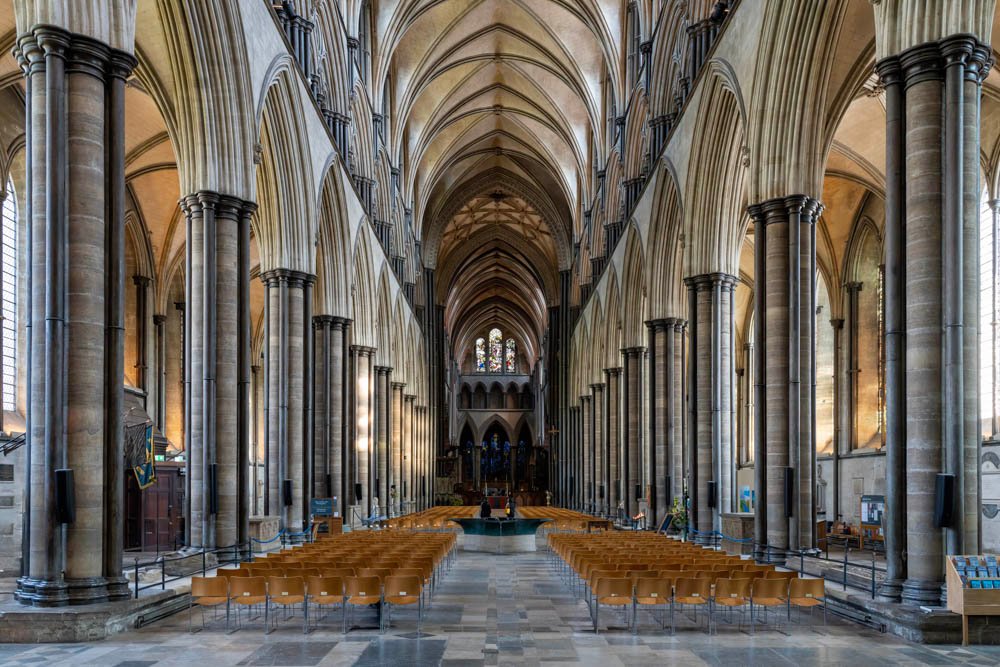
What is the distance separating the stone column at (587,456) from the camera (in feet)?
146

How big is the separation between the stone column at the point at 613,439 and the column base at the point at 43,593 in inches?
1161

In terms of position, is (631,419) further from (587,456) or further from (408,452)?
(408,452)

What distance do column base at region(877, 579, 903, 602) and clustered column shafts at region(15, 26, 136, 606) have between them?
29.7 ft

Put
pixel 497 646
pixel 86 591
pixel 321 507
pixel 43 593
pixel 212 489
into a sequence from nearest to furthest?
pixel 497 646 → pixel 43 593 → pixel 86 591 → pixel 212 489 → pixel 321 507

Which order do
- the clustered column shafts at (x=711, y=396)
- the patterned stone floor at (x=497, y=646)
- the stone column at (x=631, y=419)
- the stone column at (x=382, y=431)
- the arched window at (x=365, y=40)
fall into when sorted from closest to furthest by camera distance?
the patterned stone floor at (x=497, y=646) < the clustered column shafts at (x=711, y=396) < the arched window at (x=365, y=40) < the stone column at (x=631, y=419) < the stone column at (x=382, y=431)

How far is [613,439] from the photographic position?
38688mm

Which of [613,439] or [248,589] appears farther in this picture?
[613,439]

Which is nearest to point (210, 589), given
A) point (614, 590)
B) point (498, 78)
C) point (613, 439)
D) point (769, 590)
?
point (614, 590)

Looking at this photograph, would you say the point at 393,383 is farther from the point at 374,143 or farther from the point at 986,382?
the point at 986,382

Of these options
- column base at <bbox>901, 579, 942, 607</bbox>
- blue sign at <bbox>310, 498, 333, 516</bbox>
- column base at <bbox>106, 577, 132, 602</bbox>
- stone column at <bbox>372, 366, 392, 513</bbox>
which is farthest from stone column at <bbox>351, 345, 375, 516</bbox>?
column base at <bbox>901, 579, 942, 607</bbox>

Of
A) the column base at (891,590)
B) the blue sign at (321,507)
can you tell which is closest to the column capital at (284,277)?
the blue sign at (321,507)

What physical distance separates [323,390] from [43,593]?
16.5m

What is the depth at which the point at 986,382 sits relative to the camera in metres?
21.0

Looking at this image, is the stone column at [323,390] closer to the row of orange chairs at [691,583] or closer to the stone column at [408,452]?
the row of orange chairs at [691,583]
